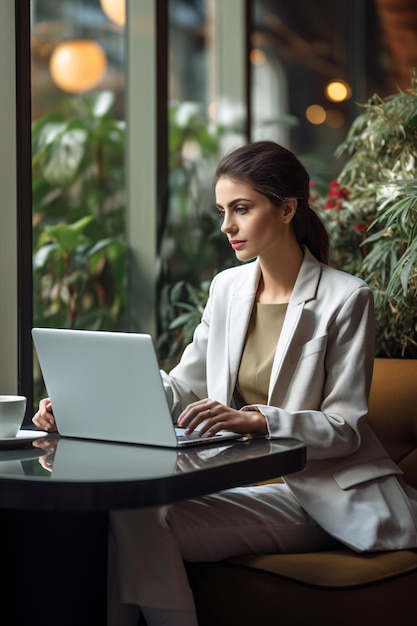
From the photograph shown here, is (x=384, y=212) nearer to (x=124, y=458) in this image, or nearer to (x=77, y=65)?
(x=124, y=458)

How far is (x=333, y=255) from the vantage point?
139 inches

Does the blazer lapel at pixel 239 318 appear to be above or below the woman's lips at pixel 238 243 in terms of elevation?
below

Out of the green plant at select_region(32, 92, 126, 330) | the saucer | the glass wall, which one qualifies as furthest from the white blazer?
the green plant at select_region(32, 92, 126, 330)

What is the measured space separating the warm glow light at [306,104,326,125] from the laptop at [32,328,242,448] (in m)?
5.06

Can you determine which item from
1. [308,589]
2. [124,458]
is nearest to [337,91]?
[308,589]

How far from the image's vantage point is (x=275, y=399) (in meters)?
2.33

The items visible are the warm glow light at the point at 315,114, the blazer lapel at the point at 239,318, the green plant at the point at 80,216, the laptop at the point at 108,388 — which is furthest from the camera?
the warm glow light at the point at 315,114

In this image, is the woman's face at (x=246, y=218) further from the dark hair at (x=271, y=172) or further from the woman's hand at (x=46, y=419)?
the woman's hand at (x=46, y=419)

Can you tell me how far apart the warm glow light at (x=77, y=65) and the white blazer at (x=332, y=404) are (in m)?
1.76

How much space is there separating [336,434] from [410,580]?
346 millimetres

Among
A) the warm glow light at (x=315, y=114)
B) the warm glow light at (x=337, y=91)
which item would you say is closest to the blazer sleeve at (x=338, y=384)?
the warm glow light at (x=315, y=114)

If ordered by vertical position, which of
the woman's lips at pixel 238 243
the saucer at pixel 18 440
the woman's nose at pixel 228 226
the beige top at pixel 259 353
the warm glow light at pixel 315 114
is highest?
the warm glow light at pixel 315 114

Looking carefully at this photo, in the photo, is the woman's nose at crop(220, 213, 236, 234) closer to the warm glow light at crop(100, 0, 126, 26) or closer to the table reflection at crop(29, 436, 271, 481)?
the table reflection at crop(29, 436, 271, 481)

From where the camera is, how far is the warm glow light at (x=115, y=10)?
13.2 feet
